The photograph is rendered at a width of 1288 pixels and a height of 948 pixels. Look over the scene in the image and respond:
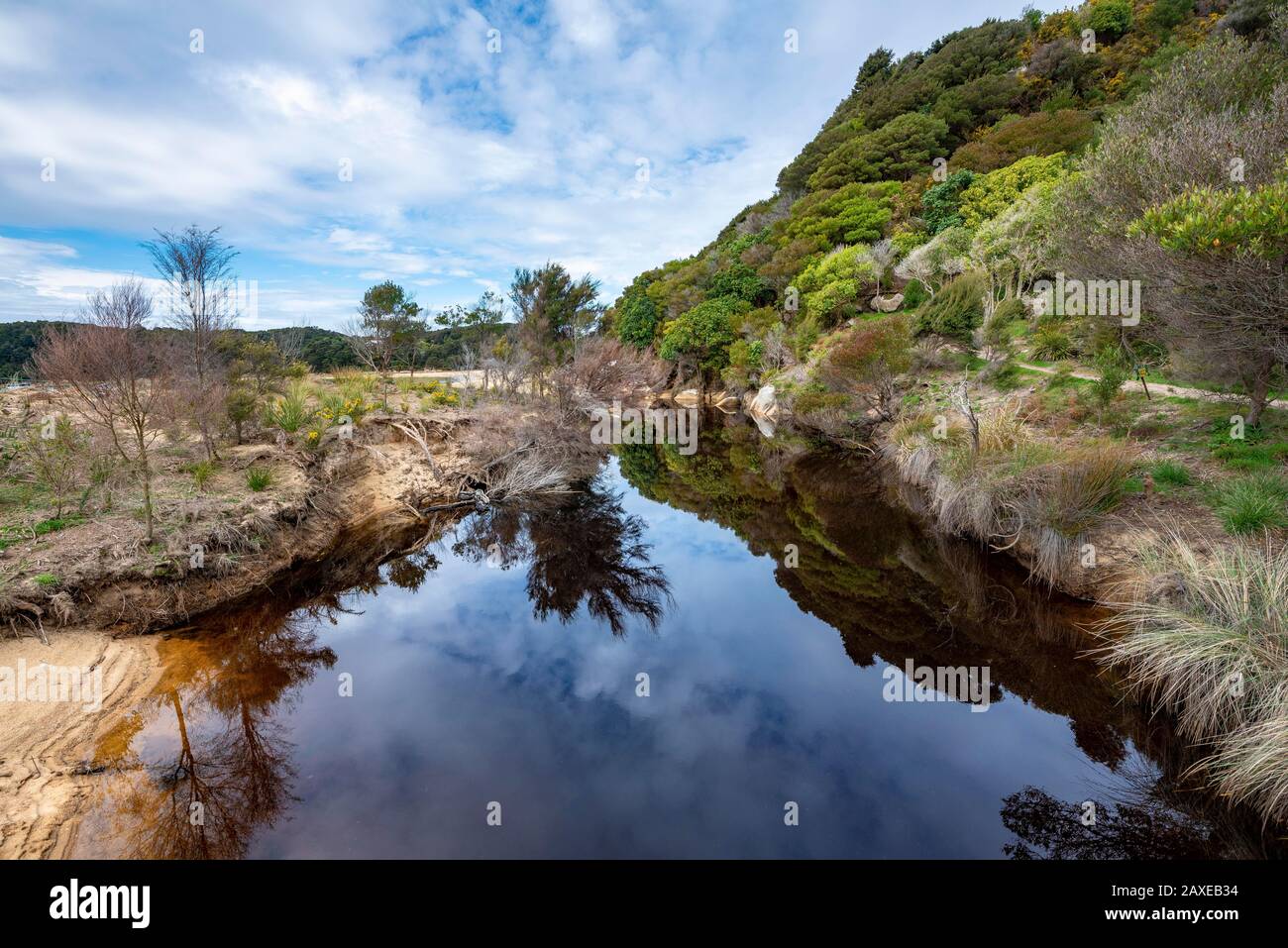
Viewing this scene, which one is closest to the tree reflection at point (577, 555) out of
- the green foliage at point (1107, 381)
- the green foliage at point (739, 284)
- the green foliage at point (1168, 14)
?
the green foliage at point (1107, 381)

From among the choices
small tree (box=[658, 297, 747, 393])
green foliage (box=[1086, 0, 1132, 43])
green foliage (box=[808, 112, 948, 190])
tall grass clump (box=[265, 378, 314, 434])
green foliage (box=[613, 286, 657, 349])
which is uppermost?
green foliage (box=[1086, 0, 1132, 43])

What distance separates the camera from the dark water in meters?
4.82

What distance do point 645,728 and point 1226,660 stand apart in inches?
248

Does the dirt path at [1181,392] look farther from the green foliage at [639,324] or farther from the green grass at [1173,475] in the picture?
the green foliage at [639,324]

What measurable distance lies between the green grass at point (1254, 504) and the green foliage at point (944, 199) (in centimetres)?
2687

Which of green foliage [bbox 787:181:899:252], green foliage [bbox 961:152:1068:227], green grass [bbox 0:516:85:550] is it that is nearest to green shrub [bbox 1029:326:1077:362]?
green foliage [bbox 961:152:1068:227]

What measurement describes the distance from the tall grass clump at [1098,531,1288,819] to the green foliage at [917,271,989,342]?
1693cm

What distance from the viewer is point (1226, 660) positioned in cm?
527

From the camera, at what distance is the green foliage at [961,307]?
824 inches

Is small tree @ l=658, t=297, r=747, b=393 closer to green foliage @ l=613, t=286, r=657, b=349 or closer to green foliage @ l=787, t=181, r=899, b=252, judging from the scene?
green foliage @ l=613, t=286, r=657, b=349

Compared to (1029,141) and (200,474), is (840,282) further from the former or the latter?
(200,474)

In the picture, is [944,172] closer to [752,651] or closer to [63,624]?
[752,651]
